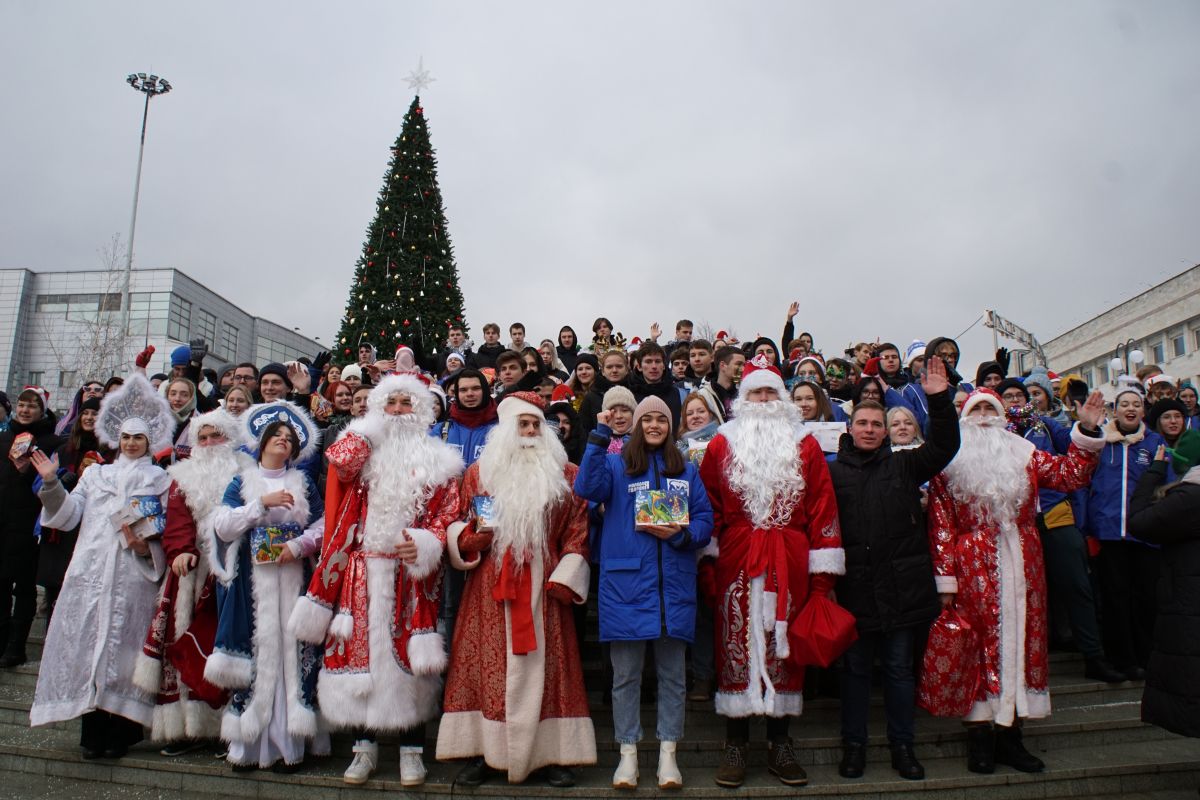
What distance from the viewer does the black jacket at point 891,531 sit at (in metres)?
4.28

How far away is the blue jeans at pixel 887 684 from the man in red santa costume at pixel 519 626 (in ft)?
5.10

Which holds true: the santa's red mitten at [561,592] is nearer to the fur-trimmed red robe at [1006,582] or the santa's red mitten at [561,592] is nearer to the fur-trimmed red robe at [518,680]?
the fur-trimmed red robe at [518,680]

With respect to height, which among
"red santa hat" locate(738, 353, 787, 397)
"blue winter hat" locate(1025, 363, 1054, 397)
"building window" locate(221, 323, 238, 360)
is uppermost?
"building window" locate(221, 323, 238, 360)

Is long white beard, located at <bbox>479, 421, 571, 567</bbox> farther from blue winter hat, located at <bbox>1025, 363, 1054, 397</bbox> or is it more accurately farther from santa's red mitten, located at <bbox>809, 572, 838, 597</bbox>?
blue winter hat, located at <bbox>1025, 363, 1054, 397</bbox>

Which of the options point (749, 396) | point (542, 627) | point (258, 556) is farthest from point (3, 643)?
point (749, 396)

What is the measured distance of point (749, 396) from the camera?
15.9 feet

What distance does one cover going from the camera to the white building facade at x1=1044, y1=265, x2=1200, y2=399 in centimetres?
3662

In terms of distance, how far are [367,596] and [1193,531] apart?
464 cm

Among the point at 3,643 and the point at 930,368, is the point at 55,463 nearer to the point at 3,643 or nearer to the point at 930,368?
the point at 3,643

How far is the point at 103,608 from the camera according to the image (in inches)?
189

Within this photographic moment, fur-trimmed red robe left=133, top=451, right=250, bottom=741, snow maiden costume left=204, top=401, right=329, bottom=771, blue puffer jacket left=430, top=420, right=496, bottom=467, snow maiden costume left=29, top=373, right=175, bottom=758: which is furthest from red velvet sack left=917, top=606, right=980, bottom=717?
snow maiden costume left=29, top=373, right=175, bottom=758

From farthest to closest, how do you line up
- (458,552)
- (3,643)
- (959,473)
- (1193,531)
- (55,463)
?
(3,643) → (55,463) → (959,473) → (458,552) → (1193,531)

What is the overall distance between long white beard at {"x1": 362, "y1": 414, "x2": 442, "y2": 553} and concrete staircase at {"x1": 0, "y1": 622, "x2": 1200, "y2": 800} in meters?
1.42

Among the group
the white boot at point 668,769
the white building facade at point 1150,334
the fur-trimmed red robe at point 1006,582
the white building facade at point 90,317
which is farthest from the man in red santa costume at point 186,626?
the white building facade at point 1150,334
